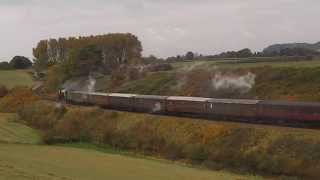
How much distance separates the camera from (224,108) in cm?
4994

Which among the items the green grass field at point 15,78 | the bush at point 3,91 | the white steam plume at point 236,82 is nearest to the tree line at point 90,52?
the green grass field at point 15,78

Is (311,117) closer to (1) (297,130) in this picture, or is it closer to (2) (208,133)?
(1) (297,130)

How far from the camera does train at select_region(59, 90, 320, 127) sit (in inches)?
1641

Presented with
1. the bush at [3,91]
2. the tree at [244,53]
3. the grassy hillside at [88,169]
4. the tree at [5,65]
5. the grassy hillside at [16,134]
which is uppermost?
the tree at [244,53]

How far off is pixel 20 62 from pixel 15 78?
32.3 meters

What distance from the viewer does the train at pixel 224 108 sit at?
41.7 meters

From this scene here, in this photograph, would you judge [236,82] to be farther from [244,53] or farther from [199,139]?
[244,53]

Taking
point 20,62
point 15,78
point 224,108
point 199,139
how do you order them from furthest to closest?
point 20,62 < point 15,78 < point 224,108 < point 199,139

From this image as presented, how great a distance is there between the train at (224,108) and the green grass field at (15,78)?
5537cm

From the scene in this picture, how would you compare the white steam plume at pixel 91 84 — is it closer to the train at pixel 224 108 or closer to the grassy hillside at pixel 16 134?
the train at pixel 224 108

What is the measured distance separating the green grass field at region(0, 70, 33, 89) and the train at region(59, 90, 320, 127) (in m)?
55.4

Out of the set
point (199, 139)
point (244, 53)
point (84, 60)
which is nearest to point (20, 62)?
point (84, 60)

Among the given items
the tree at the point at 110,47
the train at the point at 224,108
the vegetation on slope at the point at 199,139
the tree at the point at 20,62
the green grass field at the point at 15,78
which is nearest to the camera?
the vegetation on slope at the point at 199,139

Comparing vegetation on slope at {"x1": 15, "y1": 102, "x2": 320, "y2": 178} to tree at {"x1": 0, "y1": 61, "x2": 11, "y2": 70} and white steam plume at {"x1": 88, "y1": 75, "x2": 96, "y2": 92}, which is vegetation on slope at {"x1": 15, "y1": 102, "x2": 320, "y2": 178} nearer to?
white steam plume at {"x1": 88, "y1": 75, "x2": 96, "y2": 92}
